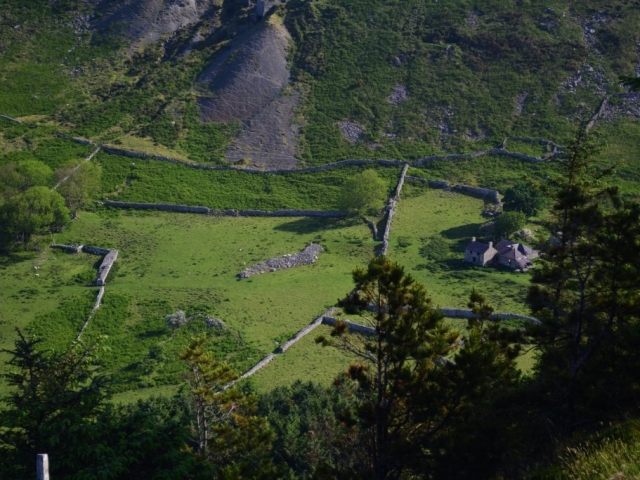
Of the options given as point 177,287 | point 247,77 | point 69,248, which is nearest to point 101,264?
point 69,248

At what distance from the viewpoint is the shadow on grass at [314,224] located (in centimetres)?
6281

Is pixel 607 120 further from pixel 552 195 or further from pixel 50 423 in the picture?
pixel 50 423

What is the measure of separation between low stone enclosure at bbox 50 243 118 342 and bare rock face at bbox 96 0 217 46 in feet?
189

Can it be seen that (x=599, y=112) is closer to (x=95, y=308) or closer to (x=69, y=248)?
(x=69, y=248)

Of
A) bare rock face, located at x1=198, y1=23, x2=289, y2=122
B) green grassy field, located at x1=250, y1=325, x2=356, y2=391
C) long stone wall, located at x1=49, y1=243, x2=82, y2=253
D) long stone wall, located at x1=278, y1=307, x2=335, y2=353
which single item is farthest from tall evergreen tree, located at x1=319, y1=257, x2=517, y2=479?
bare rock face, located at x1=198, y1=23, x2=289, y2=122

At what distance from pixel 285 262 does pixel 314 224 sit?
1113 cm

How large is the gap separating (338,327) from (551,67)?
80.3 meters

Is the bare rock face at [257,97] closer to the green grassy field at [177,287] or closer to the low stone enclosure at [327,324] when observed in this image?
the green grassy field at [177,287]

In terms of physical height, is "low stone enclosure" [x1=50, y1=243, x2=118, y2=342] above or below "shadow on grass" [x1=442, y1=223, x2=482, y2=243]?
below

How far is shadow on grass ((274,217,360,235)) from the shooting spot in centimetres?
6281

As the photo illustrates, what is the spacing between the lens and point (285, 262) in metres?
54.3

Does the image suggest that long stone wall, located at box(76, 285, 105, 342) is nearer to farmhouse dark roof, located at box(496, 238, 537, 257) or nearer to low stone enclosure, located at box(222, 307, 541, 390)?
low stone enclosure, located at box(222, 307, 541, 390)

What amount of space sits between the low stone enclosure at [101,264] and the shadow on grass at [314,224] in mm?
16386

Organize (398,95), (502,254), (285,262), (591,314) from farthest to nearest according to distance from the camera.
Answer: (398,95), (285,262), (502,254), (591,314)
